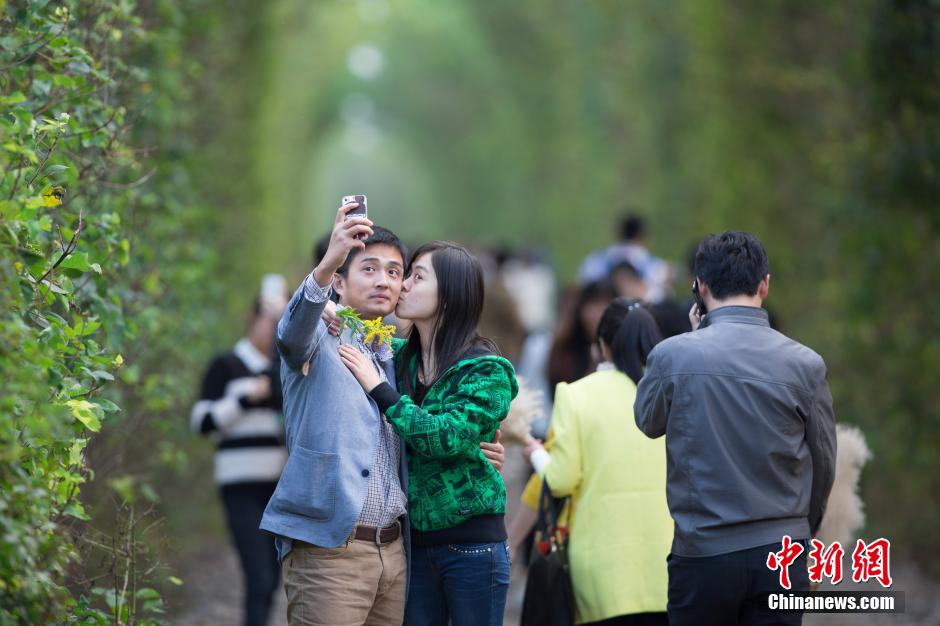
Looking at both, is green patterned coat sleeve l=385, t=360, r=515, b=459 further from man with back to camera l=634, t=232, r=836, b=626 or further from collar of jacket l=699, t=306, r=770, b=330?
collar of jacket l=699, t=306, r=770, b=330

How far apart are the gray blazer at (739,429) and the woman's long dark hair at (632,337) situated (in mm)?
915

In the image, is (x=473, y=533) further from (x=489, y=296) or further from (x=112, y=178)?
(x=489, y=296)

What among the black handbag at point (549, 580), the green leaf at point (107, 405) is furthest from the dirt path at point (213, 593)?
the green leaf at point (107, 405)

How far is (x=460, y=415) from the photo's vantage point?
4.54m

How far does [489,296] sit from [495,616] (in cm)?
744

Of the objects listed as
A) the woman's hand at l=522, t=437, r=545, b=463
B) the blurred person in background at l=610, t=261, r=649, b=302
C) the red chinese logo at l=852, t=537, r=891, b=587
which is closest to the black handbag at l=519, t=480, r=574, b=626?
the woman's hand at l=522, t=437, r=545, b=463

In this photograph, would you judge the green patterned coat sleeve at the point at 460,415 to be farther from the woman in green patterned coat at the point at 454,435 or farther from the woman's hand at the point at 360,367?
the woman's hand at the point at 360,367

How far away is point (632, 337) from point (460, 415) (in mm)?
1288

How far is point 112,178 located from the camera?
713 centimetres

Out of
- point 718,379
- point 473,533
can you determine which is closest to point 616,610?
point 473,533

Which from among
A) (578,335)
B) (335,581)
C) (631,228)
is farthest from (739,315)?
(631,228)

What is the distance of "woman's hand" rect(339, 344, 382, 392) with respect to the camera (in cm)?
458

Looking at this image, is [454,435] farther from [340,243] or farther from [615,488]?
[615,488]

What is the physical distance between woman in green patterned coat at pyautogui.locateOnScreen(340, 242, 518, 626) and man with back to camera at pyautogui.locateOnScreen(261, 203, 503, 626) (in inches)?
3.9
